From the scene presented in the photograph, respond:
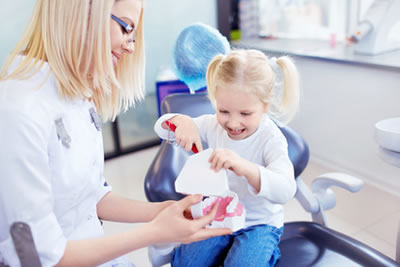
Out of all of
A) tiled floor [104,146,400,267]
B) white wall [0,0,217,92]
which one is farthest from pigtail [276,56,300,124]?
white wall [0,0,217,92]

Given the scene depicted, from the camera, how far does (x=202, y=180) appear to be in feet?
2.69

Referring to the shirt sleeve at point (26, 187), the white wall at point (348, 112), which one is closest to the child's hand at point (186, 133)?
the shirt sleeve at point (26, 187)

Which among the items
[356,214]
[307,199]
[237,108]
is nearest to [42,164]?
[237,108]

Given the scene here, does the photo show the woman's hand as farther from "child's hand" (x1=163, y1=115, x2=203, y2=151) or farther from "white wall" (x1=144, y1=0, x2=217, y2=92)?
"white wall" (x1=144, y1=0, x2=217, y2=92)

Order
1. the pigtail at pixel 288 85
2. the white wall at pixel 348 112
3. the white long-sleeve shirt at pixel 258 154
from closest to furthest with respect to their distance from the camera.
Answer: the white long-sleeve shirt at pixel 258 154 → the pigtail at pixel 288 85 → the white wall at pixel 348 112

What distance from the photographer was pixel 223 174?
2.73 ft

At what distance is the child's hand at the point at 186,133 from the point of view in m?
1.07

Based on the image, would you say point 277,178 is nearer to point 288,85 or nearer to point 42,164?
point 288,85

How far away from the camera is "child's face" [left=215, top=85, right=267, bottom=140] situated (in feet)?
3.39

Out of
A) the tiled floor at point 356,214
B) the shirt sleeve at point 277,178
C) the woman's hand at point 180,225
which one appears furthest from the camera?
the tiled floor at point 356,214

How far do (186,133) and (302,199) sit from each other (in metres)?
0.52

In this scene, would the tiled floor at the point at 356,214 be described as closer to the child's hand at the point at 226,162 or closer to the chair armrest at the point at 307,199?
the chair armrest at the point at 307,199

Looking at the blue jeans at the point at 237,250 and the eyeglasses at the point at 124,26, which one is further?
the blue jeans at the point at 237,250

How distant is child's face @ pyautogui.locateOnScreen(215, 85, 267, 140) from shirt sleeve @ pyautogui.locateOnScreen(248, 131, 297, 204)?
10cm
